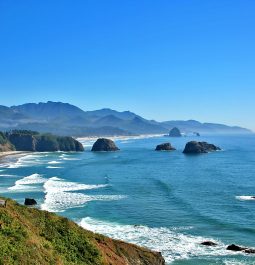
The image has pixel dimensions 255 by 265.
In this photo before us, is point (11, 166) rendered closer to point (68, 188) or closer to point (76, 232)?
point (68, 188)

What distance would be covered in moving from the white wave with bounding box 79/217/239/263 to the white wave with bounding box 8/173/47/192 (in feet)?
102

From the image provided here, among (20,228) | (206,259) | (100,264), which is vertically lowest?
(206,259)

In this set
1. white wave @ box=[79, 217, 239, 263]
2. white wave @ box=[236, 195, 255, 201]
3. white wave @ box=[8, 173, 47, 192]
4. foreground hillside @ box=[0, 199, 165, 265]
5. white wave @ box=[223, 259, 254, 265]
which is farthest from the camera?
white wave @ box=[8, 173, 47, 192]

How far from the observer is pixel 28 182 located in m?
102

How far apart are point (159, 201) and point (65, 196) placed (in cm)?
1713

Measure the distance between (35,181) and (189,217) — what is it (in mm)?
48634

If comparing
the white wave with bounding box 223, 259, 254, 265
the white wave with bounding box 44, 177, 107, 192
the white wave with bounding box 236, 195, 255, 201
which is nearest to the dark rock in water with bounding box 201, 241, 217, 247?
the white wave with bounding box 223, 259, 254, 265

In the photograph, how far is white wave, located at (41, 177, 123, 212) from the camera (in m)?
72.6

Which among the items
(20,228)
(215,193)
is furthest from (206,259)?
(215,193)

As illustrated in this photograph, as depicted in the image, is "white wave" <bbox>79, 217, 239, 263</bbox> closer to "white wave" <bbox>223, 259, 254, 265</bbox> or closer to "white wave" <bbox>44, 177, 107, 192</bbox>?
"white wave" <bbox>223, 259, 254, 265</bbox>

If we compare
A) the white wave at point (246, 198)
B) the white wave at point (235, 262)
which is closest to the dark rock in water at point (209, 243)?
the white wave at point (235, 262)

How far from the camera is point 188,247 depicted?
50969 millimetres

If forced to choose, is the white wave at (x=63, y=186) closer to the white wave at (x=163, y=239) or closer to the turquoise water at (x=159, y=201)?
the turquoise water at (x=159, y=201)

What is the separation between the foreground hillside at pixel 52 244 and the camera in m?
28.7
